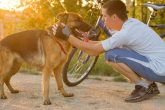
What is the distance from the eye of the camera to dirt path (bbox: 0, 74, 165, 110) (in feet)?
20.4

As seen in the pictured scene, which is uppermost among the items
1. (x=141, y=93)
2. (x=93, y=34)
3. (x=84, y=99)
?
(x=93, y=34)

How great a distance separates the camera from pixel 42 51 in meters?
6.63

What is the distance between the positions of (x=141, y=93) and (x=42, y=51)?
1.45m

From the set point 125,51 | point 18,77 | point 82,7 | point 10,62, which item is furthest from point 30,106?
point 82,7

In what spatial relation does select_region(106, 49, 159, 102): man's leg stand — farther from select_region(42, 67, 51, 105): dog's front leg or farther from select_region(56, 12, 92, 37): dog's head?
select_region(42, 67, 51, 105): dog's front leg

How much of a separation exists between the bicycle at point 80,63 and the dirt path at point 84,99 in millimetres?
151

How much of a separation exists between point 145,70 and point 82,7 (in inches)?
356

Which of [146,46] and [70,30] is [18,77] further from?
[146,46]

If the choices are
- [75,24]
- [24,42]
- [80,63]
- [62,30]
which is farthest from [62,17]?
[80,63]

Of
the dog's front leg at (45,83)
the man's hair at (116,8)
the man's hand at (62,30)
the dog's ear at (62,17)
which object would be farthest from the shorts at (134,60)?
the dog's front leg at (45,83)

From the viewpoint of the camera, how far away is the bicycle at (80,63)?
25.2 ft

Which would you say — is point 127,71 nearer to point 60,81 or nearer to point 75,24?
point 75,24

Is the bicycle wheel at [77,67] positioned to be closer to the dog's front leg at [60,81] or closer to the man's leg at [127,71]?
the dog's front leg at [60,81]

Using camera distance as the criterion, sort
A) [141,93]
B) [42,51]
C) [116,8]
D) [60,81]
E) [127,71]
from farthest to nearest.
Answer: [60,81] < [42,51] < [141,93] < [127,71] < [116,8]
